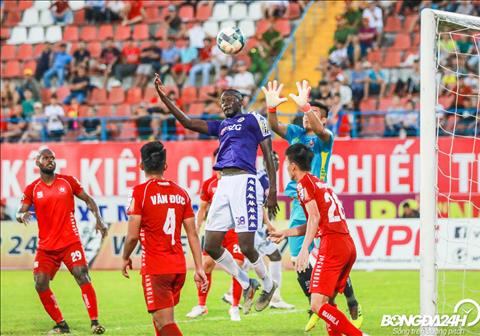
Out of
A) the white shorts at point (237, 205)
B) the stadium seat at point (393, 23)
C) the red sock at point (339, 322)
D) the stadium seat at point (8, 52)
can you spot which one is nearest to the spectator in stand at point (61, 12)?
the stadium seat at point (8, 52)

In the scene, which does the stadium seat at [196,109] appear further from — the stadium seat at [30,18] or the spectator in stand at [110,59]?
the stadium seat at [30,18]

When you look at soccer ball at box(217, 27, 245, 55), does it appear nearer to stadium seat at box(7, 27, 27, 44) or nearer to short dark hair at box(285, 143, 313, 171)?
short dark hair at box(285, 143, 313, 171)

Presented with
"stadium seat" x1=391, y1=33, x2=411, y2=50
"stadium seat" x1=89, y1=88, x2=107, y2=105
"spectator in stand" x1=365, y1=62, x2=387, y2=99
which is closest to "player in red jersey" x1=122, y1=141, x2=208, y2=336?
"spectator in stand" x1=365, y1=62, x2=387, y2=99

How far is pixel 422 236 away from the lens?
1054cm

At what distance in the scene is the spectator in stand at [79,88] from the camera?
28609 millimetres

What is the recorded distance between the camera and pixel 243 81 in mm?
26750

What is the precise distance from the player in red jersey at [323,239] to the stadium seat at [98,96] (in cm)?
1894

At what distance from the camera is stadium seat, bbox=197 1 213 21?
98.2 feet

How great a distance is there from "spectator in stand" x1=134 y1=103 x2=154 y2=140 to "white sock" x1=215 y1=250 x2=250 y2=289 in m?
13.3

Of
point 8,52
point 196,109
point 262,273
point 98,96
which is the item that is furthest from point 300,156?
point 8,52

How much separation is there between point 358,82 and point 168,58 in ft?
17.4

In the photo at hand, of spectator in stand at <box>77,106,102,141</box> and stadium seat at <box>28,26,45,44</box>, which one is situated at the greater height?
stadium seat at <box>28,26,45,44</box>

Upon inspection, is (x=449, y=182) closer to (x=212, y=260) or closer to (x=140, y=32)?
(x=212, y=260)

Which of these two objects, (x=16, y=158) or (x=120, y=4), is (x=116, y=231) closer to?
(x=16, y=158)
